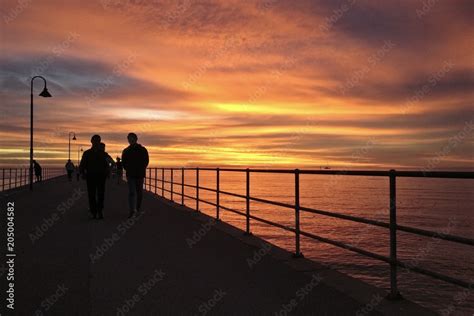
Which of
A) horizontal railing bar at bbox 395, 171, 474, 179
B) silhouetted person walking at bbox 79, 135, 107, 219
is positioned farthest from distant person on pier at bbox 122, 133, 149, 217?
horizontal railing bar at bbox 395, 171, 474, 179

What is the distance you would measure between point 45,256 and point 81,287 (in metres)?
2.15

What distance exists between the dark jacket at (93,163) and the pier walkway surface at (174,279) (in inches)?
109

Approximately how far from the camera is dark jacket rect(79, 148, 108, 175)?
40.6ft

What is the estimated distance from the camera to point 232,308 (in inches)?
185

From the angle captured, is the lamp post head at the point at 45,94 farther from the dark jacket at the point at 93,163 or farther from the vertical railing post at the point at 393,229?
the vertical railing post at the point at 393,229

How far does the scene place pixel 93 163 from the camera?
40.7 ft

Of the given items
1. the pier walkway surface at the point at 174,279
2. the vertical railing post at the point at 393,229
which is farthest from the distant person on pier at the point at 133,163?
the vertical railing post at the point at 393,229

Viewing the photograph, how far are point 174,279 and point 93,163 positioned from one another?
725 centimetres

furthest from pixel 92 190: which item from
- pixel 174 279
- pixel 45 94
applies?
pixel 45 94

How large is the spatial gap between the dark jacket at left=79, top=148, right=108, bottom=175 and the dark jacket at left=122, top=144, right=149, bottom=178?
23.8 inches

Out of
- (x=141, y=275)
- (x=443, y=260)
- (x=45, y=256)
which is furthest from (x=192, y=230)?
(x=443, y=260)

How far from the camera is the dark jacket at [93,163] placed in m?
12.4

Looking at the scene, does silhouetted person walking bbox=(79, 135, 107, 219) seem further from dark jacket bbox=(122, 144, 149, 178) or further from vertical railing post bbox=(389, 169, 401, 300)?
vertical railing post bbox=(389, 169, 401, 300)

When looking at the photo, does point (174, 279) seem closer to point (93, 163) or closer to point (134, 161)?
point (93, 163)
